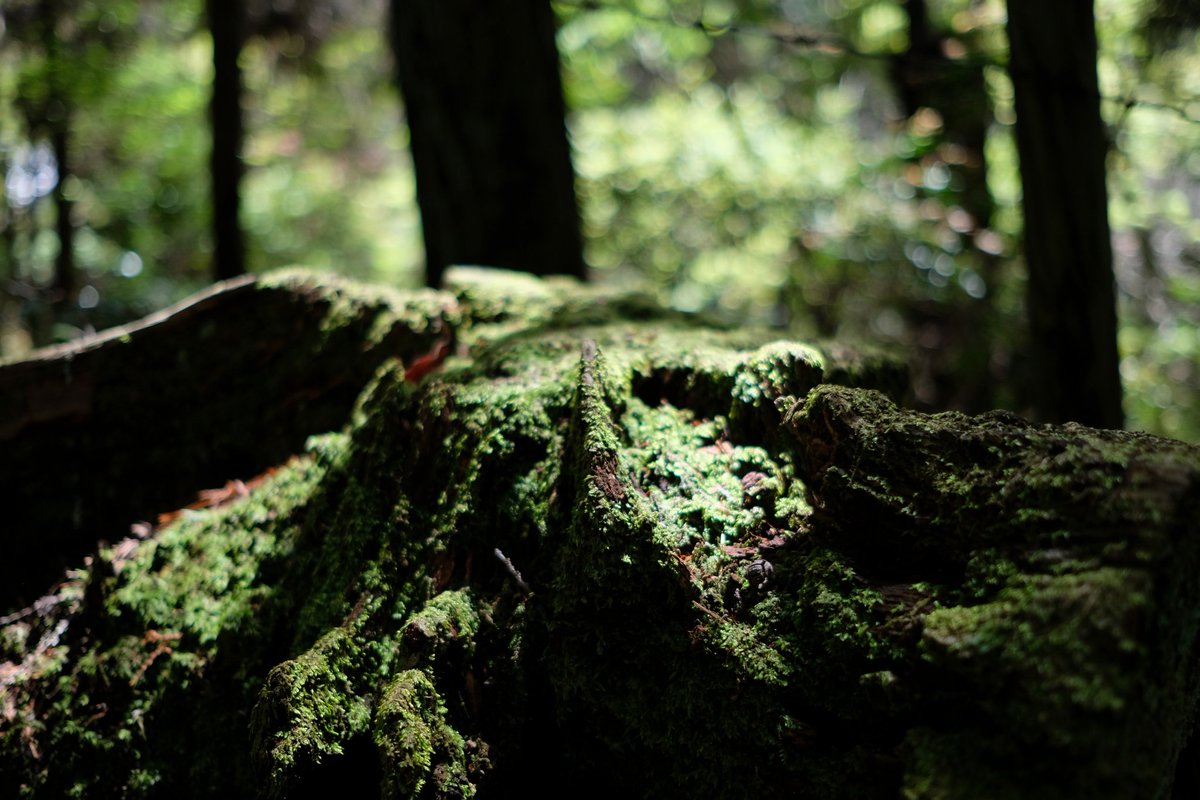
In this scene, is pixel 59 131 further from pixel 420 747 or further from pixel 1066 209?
pixel 1066 209

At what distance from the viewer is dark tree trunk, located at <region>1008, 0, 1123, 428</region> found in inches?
142

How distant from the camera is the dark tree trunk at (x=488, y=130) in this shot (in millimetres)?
4434

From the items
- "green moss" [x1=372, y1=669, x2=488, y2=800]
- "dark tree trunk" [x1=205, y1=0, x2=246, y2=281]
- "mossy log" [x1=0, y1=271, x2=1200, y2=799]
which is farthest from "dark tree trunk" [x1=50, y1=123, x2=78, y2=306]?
"green moss" [x1=372, y1=669, x2=488, y2=800]

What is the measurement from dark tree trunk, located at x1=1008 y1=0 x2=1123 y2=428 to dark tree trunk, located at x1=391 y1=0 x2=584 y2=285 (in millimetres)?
2455

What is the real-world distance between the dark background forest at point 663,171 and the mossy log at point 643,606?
2481 millimetres

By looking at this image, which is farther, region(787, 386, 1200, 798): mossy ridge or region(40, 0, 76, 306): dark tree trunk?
region(40, 0, 76, 306): dark tree trunk

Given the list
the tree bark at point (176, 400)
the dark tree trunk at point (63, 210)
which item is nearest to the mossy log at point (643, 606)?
the tree bark at point (176, 400)

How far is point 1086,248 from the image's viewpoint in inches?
148

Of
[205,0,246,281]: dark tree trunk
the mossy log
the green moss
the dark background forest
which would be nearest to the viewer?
the mossy log

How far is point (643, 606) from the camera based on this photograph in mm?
1777

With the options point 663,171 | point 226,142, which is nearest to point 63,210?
point 226,142

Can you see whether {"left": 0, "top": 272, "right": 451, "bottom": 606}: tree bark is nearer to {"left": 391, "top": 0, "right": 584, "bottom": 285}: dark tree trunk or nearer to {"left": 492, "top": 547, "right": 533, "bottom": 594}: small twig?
{"left": 492, "top": 547, "right": 533, "bottom": 594}: small twig

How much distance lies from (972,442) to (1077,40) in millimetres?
3023

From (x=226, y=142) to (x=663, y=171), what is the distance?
374 cm
